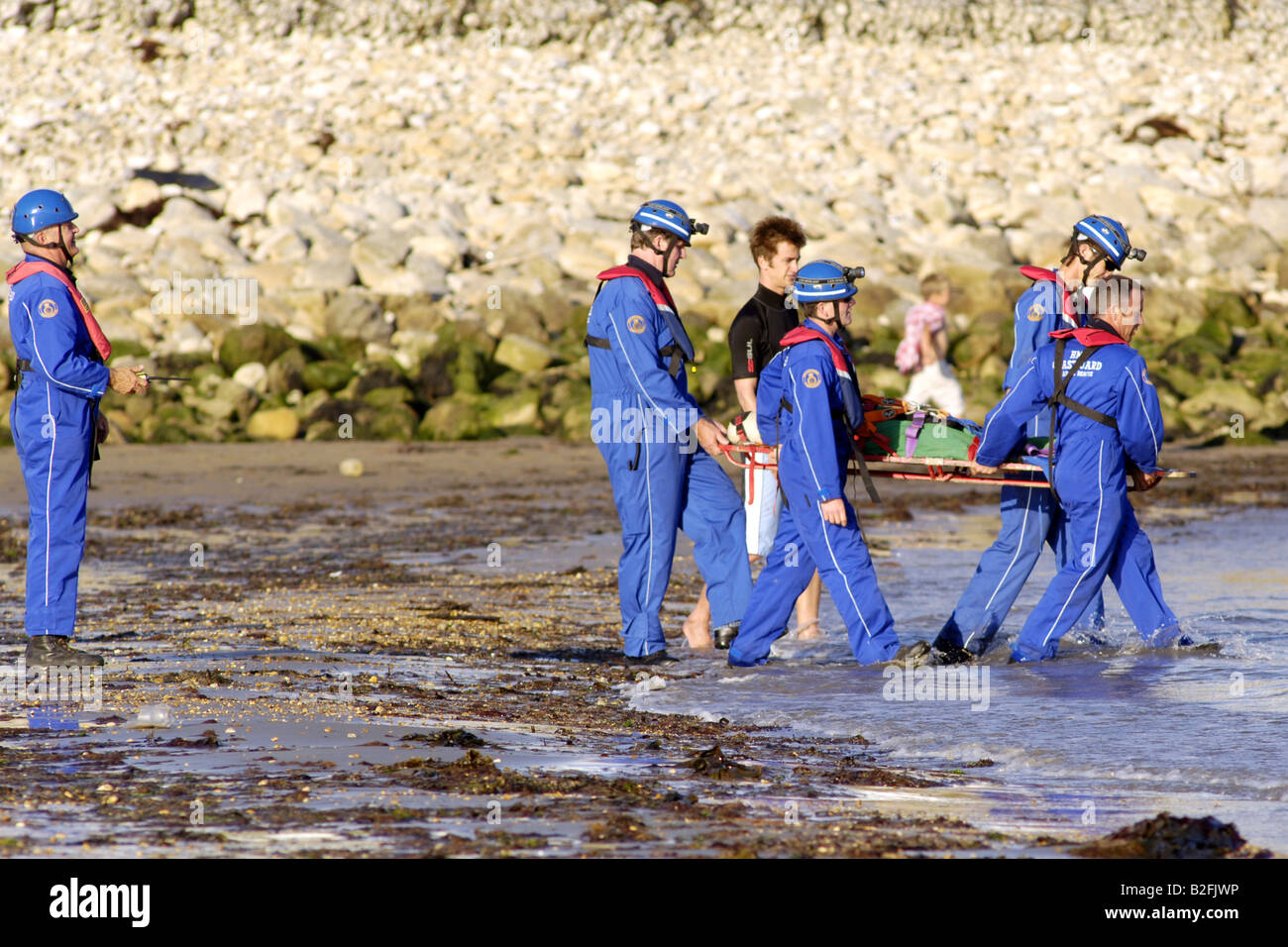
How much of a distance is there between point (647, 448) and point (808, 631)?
61.0 inches

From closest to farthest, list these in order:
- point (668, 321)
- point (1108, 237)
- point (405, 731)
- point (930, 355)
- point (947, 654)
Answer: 1. point (405, 731)
2. point (1108, 237)
3. point (947, 654)
4. point (668, 321)
5. point (930, 355)

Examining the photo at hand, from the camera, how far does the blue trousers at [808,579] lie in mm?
7734

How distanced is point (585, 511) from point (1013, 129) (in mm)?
28303

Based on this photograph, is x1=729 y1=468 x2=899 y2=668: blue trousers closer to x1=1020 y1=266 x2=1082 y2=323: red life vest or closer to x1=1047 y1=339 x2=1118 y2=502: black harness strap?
x1=1047 y1=339 x2=1118 y2=502: black harness strap

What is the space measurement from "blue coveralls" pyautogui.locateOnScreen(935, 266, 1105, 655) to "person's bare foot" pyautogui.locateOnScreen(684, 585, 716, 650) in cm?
119

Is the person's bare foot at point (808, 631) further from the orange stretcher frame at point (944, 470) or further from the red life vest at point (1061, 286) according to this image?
the red life vest at point (1061, 286)

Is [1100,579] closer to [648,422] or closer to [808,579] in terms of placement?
[808,579]

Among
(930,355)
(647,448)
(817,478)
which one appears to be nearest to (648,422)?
(647,448)

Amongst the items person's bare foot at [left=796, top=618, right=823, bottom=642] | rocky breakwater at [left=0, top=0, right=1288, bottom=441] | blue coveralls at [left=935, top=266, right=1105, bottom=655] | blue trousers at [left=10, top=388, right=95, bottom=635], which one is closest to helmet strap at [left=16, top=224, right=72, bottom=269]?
blue trousers at [left=10, top=388, right=95, bottom=635]

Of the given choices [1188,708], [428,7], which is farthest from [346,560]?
[428,7]

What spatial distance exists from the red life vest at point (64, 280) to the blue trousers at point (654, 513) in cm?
227

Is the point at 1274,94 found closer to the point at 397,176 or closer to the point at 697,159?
the point at 697,159

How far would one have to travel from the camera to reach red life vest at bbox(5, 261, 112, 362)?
771cm

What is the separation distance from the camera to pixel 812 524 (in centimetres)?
777
